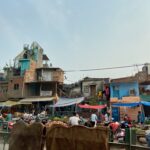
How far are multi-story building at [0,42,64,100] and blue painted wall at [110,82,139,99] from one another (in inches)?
375

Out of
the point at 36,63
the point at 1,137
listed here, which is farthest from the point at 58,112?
the point at 1,137

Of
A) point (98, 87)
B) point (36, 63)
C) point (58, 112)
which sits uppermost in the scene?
point (36, 63)

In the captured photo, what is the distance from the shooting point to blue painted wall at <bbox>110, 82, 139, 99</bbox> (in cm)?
3631

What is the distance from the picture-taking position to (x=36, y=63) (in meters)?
48.2

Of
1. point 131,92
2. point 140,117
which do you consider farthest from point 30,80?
point 140,117

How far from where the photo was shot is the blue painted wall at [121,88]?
36312 millimetres

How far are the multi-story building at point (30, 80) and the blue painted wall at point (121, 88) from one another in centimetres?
953

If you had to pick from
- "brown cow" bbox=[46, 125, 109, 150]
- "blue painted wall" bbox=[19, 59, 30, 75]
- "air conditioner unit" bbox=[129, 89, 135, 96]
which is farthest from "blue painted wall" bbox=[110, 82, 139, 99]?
"brown cow" bbox=[46, 125, 109, 150]

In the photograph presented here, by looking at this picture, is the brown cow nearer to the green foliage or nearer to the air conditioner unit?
the green foliage

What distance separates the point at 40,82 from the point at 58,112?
806cm

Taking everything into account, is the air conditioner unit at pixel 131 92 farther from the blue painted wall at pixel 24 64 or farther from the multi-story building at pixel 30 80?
the blue painted wall at pixel 24 64

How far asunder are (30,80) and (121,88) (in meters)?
15.9

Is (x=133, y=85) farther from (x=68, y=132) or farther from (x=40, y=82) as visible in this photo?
(x=68, y=132)

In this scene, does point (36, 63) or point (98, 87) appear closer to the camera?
point (98, 87)
